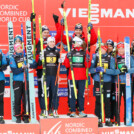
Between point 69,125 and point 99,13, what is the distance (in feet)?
9.02

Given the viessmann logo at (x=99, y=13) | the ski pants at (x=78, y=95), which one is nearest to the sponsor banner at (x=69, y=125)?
the ski pants at (x=78, y=95)

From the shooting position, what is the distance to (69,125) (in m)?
5.82

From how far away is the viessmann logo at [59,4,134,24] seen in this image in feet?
24.5

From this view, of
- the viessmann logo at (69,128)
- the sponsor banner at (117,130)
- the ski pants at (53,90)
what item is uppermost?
the ski pants at (53,90)

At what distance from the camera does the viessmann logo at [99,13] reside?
24.5ft

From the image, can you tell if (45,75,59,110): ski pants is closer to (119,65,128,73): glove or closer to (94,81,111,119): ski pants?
(94,81,111,119): ski pants

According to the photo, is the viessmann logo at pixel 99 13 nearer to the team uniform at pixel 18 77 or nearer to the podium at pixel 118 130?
the team uniform at pixel 18 77

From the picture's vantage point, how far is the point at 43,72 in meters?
5.95

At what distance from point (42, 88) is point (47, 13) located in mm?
1874

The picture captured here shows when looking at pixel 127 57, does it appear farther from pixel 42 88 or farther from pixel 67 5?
pixel 67 5

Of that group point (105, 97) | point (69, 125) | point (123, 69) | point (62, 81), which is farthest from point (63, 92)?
point (123, 69)

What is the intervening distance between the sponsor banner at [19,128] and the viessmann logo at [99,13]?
2.73 metres

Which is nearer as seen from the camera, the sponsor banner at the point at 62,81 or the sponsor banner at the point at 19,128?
the sponsor banner at the point at 19,128

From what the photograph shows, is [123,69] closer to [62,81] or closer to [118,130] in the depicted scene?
[118,130]
